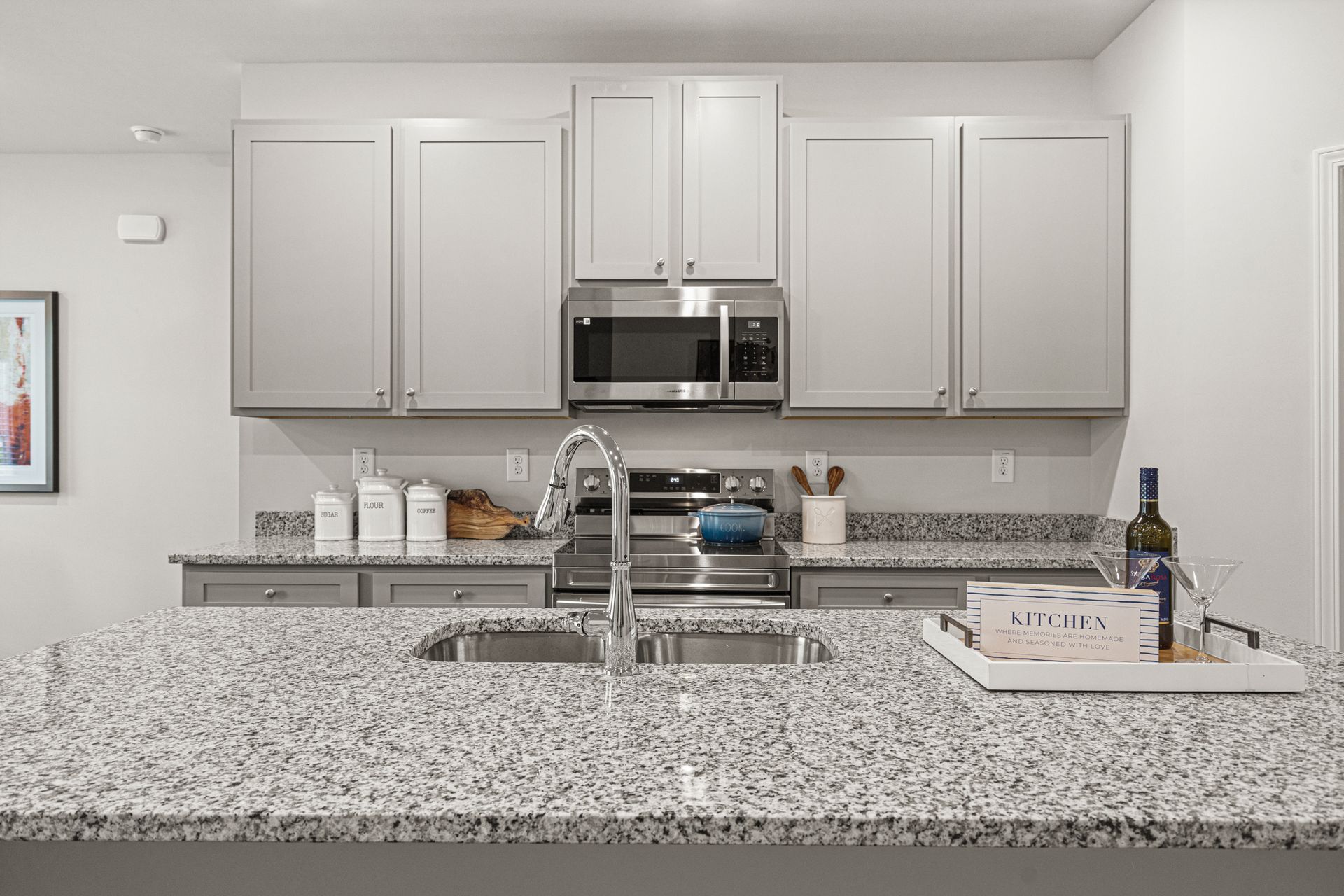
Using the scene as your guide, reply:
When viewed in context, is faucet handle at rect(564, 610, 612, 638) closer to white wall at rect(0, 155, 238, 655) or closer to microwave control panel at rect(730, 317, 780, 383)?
microwave control panel at rect(730, 317, 780, 383)

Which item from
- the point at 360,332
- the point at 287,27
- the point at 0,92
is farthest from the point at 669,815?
the point at 0,92

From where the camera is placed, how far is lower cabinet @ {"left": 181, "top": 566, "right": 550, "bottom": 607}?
2725 mm

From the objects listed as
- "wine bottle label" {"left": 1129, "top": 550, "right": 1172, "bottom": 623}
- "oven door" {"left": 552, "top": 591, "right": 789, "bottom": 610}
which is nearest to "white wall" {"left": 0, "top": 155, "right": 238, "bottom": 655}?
"oven door" {"left": 552, "top": 591, "right": 789, "bottom": 610}

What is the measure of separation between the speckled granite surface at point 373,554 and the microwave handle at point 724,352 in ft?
2.59

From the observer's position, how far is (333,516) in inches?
122

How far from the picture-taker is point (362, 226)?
3018 millimetres

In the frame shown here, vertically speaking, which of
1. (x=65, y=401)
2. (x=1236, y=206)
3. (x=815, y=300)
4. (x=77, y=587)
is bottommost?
(x=77, y=587)

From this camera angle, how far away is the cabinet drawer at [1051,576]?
2742 mm

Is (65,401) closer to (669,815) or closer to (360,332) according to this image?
(360,332)

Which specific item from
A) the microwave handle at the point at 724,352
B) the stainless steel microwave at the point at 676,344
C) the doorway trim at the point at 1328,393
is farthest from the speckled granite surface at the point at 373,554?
the doorway trim at the point at 1328,393

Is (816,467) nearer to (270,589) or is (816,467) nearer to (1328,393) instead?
(1328,393)

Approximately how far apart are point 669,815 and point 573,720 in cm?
26

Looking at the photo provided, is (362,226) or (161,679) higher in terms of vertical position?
(362,226)

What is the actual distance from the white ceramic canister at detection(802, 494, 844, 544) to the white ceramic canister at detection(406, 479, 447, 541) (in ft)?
4.40
